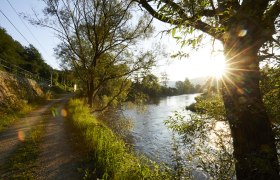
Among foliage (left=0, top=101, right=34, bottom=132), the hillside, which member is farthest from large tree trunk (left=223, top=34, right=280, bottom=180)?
the hillside

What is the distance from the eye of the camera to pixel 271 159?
11.7 feet

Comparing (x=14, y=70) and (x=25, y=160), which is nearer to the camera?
(x=25, y=160)

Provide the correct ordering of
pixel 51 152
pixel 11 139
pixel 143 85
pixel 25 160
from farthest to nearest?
pixel 143 85 → pixel 11 139 → pixel 51 152 → pixel 25 160

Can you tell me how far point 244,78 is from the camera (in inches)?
155

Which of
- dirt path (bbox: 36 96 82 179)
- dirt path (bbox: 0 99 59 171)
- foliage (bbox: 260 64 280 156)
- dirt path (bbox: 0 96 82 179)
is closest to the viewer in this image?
foliage (bbox: 260 64 280 156)

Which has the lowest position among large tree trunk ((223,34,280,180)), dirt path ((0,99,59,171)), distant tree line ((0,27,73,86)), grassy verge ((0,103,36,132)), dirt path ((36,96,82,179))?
dirt path ((36,96,82,179))

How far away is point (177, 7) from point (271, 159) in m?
2.62

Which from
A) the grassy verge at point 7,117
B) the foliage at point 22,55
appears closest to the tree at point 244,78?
the grassy verge at point 7,117

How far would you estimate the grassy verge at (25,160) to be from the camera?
21.9ft

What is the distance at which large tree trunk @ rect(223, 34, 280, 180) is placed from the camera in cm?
374

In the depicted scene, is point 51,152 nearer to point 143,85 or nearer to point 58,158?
point 58,158

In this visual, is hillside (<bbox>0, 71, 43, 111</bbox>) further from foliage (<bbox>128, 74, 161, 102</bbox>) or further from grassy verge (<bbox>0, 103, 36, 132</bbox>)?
foliage (<bbox>128, 74, 161, 102</bbox>)

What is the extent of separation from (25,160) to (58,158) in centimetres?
102

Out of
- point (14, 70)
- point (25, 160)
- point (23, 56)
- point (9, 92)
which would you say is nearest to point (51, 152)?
point (25, 160)
